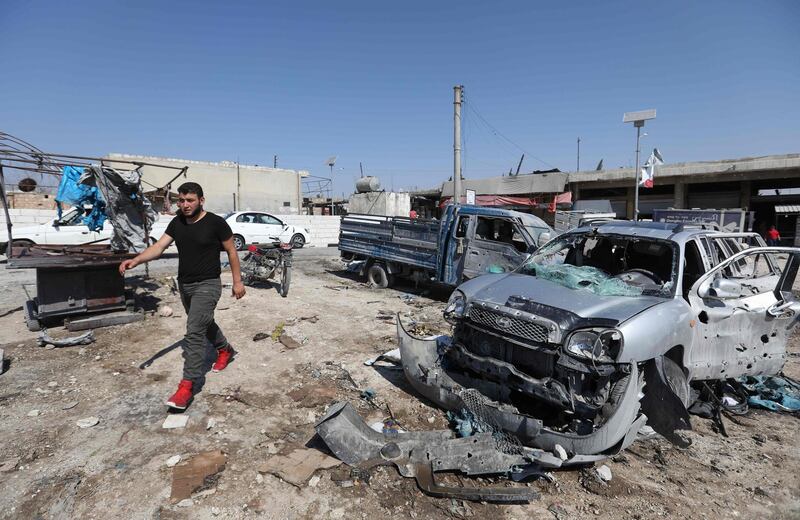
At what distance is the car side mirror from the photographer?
136 inches

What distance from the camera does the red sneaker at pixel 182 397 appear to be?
3521 millimetres

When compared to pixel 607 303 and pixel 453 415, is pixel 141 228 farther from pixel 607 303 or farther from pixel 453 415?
pixel 607 303

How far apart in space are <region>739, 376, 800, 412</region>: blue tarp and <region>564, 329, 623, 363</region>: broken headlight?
257 centimetres

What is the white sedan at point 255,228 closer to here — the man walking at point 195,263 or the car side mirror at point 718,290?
the man walking at point 195,263

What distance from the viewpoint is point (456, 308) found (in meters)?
3.78

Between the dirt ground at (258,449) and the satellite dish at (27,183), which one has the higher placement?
the satellite dish at (27,183)

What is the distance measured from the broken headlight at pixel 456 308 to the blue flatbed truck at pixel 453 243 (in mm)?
3464

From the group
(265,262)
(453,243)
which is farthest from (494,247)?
(265,262)

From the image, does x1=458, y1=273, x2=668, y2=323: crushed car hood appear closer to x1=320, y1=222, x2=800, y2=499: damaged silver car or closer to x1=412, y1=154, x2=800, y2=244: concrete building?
x1=320, y1=222, x2=800, y2=499: damaged silver car

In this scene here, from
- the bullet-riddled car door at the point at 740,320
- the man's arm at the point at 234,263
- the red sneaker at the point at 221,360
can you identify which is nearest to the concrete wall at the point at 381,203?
the red sneaker at the point at 221,360

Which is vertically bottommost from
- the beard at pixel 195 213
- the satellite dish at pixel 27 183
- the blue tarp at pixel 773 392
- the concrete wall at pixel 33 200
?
the blue tarp at pixel 773 392

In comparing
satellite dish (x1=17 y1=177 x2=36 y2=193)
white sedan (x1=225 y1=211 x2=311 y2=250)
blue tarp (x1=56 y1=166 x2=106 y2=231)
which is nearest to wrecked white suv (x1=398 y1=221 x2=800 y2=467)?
blue tarp (x1=56 y1=166 x2=106 y2=231)

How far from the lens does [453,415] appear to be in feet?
11.7

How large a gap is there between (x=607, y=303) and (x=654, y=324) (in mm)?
351
